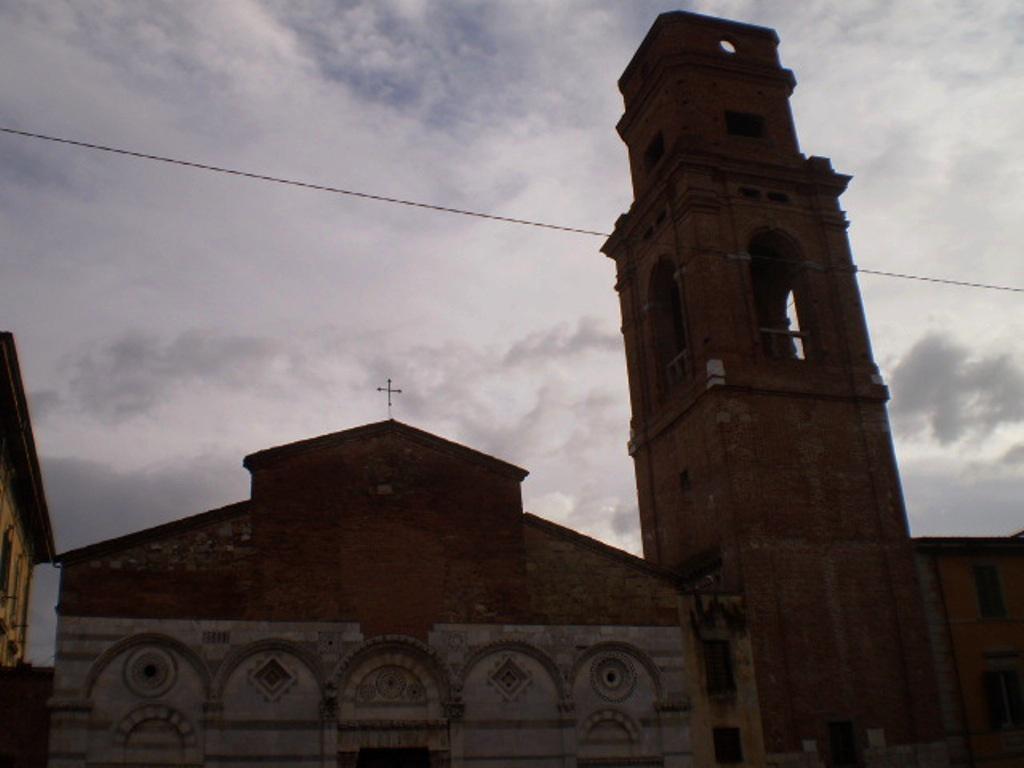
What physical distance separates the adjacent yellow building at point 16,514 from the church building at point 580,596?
11.8ft

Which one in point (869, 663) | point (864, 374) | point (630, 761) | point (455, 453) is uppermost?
point (864, 374)

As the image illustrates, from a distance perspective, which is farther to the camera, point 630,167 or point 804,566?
point 630,167

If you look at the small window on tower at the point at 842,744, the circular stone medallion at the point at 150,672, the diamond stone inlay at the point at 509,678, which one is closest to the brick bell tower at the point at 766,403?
the small window on tower at the point at 842,744

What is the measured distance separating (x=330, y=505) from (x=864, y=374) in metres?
13.9

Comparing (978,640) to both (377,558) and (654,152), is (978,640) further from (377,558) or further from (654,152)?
(654,152)

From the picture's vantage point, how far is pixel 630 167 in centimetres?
3247

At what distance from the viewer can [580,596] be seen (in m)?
22.3

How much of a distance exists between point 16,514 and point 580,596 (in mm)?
15189

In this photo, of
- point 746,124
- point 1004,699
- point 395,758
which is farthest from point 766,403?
point 395,758

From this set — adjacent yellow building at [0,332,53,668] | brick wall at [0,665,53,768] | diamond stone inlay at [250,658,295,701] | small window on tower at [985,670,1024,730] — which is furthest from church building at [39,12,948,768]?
adjacent yellow building at [0,332,53,668]

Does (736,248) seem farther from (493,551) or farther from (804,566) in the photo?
(493,551)

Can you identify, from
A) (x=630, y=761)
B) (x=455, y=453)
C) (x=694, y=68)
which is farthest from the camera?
(x=694, y=68)

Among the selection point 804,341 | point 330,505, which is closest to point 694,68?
point 804,341

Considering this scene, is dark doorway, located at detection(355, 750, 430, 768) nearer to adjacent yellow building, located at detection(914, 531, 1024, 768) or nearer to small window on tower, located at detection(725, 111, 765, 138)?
adjacent yellow building, located at detection(914, 531, 1024, 768)
